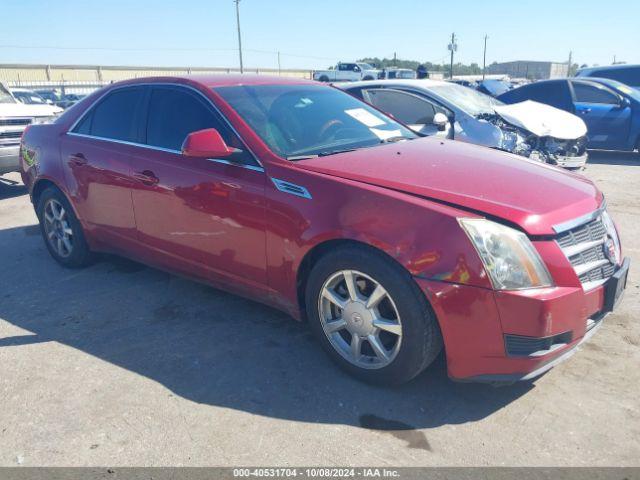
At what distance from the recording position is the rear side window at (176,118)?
148 inches

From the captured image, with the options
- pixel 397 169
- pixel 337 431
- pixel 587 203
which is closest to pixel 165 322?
pixel 337 431

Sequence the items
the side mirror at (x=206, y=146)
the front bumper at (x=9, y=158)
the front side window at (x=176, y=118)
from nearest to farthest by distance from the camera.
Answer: the side mirror at (x=206, y=146) → the front side window at (x=176, y=118) → the front bumper at (x=9, y=158)

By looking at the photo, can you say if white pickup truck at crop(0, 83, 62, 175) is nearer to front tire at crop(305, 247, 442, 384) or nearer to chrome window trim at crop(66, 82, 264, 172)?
chrome window trim at crop(66, 82, 264, 172)

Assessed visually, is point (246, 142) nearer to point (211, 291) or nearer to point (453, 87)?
point (211, 291)

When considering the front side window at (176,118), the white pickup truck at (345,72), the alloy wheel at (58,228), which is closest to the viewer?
the front side window at (176,118)

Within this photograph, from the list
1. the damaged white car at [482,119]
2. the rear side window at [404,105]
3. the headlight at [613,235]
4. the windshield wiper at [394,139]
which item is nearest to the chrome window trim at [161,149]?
the windshield wiper at [394,139]

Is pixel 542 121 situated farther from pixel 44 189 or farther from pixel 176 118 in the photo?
pixel 44 189

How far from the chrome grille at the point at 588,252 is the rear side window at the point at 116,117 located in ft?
10.2

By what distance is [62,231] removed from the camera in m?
5.07

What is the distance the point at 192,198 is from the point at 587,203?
7.88 feet

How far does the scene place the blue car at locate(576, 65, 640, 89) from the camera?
13219 mm

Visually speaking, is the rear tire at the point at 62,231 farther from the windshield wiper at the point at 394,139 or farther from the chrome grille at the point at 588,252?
the chrome grille at the point at 588,252

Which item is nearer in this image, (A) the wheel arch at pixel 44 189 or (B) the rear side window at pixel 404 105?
(A) the wheel arch at pixel 44 189

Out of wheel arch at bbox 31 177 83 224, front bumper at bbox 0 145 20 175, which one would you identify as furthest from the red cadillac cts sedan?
front bumper at bbox 0 145 20 175
